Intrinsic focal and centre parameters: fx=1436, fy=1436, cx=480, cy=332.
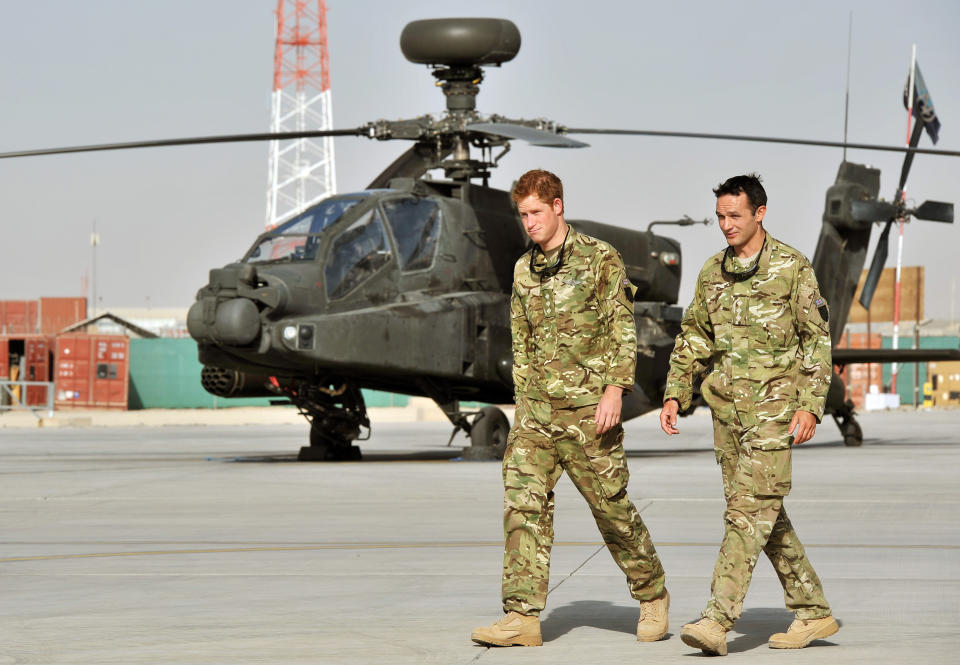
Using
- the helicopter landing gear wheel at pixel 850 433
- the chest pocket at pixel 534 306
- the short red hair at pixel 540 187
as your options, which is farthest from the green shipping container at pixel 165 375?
the short red hair at pixel 540 187

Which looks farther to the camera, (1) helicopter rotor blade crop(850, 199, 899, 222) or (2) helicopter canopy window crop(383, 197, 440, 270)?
(1) helicopter rotor blade crop(850, 199, 899, 222)

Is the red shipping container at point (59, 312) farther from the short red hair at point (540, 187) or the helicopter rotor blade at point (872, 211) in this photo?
the short red hair at point (540, 187)

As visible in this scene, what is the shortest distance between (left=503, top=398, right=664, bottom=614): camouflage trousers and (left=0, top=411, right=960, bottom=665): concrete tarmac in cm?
30

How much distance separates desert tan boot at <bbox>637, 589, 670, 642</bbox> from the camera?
5.72 m

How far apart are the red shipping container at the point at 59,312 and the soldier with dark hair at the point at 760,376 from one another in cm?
7735

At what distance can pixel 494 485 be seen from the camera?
45.1 ft

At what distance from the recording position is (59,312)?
8169 cm

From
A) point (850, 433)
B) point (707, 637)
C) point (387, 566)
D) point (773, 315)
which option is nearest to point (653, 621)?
point (707, 637)

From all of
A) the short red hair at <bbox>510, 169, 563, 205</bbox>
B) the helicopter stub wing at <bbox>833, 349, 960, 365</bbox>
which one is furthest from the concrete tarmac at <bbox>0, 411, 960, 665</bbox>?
the helicopter stub wing at <bbox>833, 349, 960, 365</bbox>

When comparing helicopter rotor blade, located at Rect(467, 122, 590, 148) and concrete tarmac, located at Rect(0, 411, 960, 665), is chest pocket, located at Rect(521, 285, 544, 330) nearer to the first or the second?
concrete tarmac, located at Rect(0, 411, 960, 665)

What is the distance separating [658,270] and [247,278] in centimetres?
649

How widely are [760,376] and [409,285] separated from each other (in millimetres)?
11387

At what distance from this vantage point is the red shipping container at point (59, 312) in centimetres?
8062

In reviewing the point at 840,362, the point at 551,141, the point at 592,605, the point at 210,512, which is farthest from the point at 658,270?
the point at 592,605
